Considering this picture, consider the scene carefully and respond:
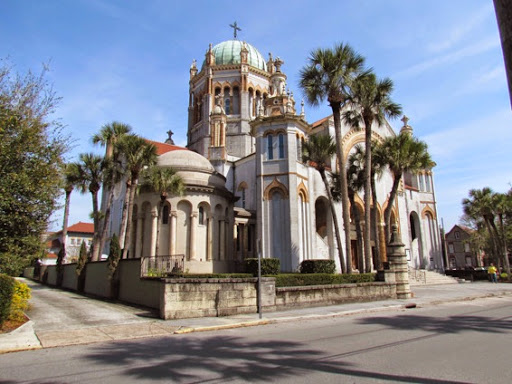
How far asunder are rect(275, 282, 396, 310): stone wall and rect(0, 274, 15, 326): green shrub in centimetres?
918

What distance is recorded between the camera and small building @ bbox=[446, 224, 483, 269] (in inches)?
2859

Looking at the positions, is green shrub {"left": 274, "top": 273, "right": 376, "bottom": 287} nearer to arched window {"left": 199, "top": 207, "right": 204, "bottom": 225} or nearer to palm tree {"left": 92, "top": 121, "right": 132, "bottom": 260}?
arched window {"left": 199, "top": 207, "right": 204, "bottom": 225}

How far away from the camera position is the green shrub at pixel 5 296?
9.90 m

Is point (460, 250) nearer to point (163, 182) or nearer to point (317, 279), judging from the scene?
point (317, 279)

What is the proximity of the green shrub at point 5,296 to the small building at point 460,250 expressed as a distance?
3023 inches

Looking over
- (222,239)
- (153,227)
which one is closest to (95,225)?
(153,227)

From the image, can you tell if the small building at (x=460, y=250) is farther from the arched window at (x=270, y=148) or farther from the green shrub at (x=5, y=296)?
the green shrub at (x=5, y=296)

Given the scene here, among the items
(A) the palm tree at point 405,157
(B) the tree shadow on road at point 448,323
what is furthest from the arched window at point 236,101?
(B) the tree shadow on road at point 448,323

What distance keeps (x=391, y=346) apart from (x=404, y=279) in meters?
13.5

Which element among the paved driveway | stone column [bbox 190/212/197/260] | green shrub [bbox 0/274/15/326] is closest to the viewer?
green shrub [bbox 0/274/15/326]

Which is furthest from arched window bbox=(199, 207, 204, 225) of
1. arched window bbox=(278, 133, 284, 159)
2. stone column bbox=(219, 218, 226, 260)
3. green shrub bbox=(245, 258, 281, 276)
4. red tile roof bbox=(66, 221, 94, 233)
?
red tile roof bbox=(66, 221, 94, 233)

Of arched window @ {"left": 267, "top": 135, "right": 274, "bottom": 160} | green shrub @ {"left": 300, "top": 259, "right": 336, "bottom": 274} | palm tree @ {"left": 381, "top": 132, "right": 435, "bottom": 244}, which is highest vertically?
arched window @ {"left": 267, "top": 135, "right": 274, "bottom": 160}

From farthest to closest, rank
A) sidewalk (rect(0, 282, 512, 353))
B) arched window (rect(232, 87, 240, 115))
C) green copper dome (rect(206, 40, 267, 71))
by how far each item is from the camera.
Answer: green copper dome (rect(206, 40, 267, 71)), arched window (rect(232, 87, 240, 115)), sidewalk (rect(0, 282, 512, 353))

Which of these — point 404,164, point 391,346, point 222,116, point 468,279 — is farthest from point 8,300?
point 468,279
